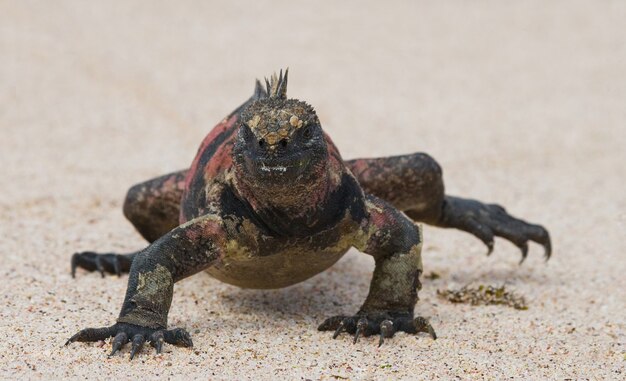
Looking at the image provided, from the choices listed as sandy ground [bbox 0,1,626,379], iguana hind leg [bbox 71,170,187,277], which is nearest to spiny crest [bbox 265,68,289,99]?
sandy ground [bbox 0,1,626,379]

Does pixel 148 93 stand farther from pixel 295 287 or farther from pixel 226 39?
pixel 295 287

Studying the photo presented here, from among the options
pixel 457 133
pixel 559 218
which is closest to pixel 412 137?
pixel 457 133

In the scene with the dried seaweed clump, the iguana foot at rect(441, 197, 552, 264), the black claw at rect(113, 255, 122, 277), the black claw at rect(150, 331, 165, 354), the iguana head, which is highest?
the iguana head

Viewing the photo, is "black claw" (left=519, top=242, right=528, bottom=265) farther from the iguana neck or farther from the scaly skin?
the iguana neck

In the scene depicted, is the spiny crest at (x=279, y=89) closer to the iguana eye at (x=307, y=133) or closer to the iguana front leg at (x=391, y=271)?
the iguana eye at (x=307, y=133)

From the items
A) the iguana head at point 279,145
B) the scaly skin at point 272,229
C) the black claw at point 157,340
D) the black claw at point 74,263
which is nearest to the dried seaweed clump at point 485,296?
the scaly skin at point 272,229

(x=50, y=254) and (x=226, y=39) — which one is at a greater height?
(x=226, y=39)
